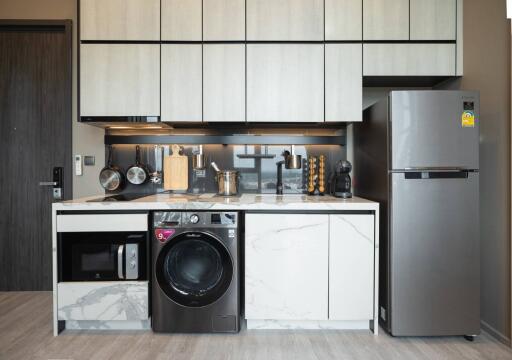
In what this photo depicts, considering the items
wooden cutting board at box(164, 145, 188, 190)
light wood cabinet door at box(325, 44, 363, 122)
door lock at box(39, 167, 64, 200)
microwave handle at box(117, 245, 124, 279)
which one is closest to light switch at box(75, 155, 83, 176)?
door lock at box(39, 167, 64, 200)

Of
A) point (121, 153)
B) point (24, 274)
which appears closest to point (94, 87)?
point (121, 153)

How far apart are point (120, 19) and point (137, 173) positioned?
1.23 m

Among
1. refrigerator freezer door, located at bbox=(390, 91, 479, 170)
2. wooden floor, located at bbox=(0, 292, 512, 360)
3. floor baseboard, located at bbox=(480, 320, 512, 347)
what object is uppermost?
refrigerator freezer door, located at bbox=(390, 91, 479, 170)

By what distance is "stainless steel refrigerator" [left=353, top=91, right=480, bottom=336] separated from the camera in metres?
2.08

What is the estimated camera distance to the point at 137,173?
9.36 ft

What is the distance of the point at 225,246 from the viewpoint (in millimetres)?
2152

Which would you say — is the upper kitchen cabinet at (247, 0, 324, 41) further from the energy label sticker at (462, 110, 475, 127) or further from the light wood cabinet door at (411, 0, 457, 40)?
the energy label sticker at (462, 110, 475, 127)

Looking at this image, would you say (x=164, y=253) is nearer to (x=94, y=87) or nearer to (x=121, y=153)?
(x=121, y=153)

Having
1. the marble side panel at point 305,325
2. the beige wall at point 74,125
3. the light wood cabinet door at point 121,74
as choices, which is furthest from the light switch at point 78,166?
the marble side panel at point 305,325

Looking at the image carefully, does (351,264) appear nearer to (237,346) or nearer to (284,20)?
(237,346)

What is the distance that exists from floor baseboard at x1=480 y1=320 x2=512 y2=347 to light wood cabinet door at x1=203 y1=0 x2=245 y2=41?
270 centimetres

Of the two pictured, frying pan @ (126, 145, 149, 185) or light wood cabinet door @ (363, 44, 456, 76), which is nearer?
light wood cabinet door @ (363, 44, 456, 76)

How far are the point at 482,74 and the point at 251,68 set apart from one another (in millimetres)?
1640

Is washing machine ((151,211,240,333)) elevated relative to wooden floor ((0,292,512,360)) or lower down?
elevated
